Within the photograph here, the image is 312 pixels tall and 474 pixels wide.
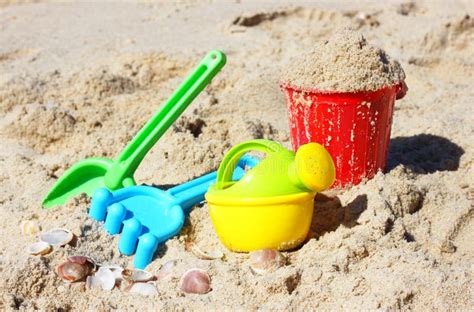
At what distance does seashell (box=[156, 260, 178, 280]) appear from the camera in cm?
170

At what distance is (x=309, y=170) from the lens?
1645mm

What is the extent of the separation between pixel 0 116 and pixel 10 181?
1.82 ft

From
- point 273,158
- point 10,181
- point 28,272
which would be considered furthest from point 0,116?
point 273,158

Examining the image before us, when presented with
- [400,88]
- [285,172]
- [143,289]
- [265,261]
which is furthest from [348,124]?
[143,289]

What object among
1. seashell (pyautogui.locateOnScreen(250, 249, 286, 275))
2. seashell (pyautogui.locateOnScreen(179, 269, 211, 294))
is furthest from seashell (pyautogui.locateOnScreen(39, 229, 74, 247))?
seashell (pyautogui.locateOnScreen(250, 249, 286, 275))

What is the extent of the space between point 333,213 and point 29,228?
811 mm

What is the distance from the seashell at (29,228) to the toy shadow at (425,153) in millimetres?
1021

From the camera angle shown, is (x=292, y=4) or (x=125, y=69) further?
(x=292, y=4)

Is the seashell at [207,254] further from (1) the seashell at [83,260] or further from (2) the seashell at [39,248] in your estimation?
(2) the seashell at [39,248]

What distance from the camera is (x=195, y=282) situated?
163cm

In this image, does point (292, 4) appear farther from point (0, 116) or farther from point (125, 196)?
point (125, 196)

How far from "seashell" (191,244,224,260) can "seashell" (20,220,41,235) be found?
0.42m

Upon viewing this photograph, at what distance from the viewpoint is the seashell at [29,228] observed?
1.86m

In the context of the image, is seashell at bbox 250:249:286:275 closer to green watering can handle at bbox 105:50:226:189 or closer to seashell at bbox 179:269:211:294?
seashell at bbox 179:269:211:294
